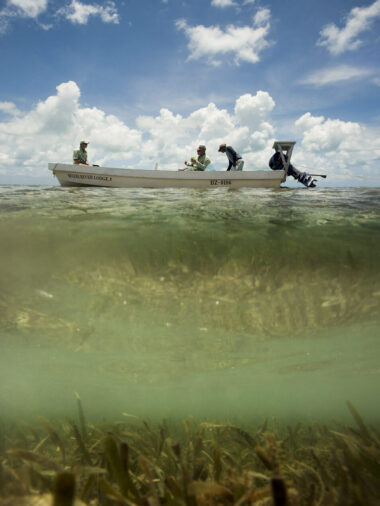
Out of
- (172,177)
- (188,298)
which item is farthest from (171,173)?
(188,298)

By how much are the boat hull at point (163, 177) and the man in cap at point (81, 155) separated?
168cm

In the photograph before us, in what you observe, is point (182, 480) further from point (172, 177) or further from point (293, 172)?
point (293, 172)

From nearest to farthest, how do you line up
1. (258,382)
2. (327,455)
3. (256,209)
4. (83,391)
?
(327,455) → (256,209) → (258,382) → (83,391)

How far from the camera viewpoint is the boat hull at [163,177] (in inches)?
535

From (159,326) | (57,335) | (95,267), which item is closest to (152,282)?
(95,267)

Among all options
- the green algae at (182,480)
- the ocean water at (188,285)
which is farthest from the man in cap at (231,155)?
the green algae at (182,480)

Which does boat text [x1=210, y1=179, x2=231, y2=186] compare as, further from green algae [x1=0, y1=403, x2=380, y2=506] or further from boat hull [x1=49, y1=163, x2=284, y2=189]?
green algae [x1=0, y1=403, x2=380, y2=506]

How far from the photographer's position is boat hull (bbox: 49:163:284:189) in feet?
44.5

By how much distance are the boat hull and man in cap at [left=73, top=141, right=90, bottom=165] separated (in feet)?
5.52

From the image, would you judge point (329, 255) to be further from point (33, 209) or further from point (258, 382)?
point (258, 382)

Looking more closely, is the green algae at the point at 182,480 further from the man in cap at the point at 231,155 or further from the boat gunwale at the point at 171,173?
the man in cap at the point at 231,155

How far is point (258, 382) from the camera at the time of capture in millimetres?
10797

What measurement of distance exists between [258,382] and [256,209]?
799 centimetres

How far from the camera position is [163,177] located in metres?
13.7
